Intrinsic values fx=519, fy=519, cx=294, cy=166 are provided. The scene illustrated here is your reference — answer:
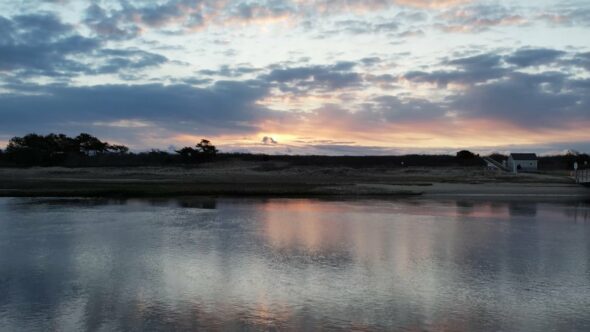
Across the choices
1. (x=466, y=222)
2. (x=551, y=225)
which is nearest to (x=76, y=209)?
(x=466, y=222)

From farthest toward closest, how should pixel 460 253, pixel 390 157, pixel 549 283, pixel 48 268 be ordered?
1. pixel 390 157
2. pixel 460 253
3. pixel 48 268
4. pixel 549 283

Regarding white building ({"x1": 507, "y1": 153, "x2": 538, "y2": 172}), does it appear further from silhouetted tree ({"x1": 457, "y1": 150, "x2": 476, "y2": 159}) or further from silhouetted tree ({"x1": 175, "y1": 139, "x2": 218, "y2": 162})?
silhouetted tree ({"x1": 175, "y1": 139, "x2": 218, "y2": 162})

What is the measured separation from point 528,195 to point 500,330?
113 ft

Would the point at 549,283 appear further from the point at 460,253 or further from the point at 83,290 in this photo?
the point at 83,290

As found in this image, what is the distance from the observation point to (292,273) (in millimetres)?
12680

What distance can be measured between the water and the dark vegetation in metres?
60.0

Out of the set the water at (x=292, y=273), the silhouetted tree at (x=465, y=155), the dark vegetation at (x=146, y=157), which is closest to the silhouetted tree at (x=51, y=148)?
the dark vegetation at (x=146, y=157)

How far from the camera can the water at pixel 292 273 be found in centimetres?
916

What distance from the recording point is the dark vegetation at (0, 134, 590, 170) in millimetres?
89938

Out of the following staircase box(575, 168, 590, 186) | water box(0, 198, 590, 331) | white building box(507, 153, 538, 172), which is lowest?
water box(0, 198, 590, 331)

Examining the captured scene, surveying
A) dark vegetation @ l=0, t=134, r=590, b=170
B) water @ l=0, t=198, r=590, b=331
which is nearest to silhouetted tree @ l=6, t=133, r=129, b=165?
dark vegetation @ l=0, t=134, r=590, b=170

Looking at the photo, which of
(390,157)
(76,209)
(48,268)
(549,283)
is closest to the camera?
(549,283)

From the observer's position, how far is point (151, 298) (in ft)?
34.1

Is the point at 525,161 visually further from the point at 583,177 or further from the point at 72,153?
the point at 72,153
